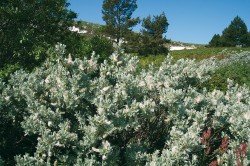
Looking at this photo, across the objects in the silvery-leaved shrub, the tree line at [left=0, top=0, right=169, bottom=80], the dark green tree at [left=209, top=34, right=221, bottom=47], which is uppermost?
the dark green tree at [left=209, top=34, right=221, bottom=47]

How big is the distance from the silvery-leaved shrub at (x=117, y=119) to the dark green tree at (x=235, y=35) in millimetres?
61466

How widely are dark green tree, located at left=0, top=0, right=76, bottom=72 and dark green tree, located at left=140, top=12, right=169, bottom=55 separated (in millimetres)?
28844

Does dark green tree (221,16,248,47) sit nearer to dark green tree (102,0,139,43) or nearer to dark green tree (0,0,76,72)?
dark green tree (102,0,139,43)

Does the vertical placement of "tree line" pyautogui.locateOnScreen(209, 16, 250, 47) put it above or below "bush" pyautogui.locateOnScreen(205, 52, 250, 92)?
above

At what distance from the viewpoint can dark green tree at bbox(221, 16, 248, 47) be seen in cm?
6338

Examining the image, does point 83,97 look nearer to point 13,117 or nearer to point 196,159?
point 13,117

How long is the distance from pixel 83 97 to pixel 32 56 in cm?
487

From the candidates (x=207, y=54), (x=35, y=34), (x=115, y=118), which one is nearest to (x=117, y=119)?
(x=115, y=118)

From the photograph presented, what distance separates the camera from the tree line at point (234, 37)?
63.4 m

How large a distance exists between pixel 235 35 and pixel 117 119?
64662mm

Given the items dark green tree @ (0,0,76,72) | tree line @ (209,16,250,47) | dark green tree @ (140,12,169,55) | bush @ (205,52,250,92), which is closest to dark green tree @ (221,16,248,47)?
tree line @ (209,16,250,47)

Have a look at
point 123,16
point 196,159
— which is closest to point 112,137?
point 196,159

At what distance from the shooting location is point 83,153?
4.02 m

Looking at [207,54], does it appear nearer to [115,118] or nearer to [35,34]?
[35,34]
